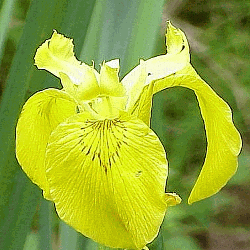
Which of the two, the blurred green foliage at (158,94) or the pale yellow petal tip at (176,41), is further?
the blurred green foliage at (158,94)

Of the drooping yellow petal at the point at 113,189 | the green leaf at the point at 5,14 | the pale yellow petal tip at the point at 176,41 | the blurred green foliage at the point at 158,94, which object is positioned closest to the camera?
the drooping yellow petal at the point at 113,189

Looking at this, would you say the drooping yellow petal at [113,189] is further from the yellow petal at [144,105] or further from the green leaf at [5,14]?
the green leaf at [5,14]

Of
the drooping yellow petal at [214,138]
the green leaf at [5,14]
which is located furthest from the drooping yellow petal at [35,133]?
the green leaf at [5,14]

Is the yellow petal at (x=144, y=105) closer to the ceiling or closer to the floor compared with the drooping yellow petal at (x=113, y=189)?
closer to the ceiling

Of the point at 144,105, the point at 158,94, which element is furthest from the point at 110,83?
the point at 158,94

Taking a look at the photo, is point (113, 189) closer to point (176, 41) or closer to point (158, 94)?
point (176, 41)

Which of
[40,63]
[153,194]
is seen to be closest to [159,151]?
[153,194]
